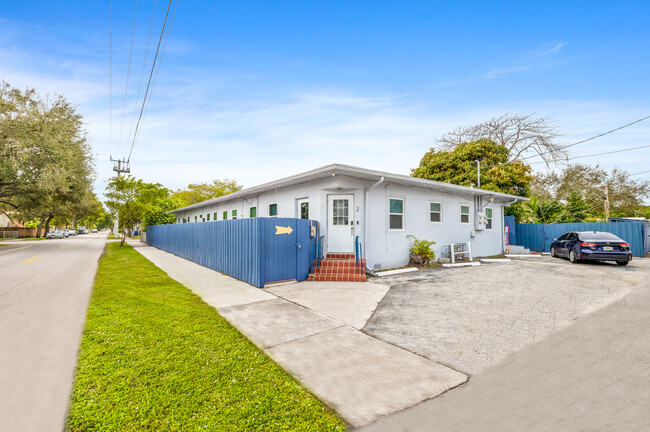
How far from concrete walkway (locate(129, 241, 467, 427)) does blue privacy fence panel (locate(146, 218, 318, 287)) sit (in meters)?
0.86

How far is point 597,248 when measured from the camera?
1119cm

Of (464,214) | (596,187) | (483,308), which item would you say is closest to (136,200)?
(464,214)

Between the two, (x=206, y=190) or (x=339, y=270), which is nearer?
(x=339, y=270)

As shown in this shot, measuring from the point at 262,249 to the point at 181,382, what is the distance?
4774 millimetres

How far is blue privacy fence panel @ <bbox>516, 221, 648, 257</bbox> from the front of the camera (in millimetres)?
14578

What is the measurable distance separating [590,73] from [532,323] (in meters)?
16.1

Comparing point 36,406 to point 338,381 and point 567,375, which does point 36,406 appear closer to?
point 338,381

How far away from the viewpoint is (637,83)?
14.4m

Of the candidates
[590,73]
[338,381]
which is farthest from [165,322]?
[590,73]

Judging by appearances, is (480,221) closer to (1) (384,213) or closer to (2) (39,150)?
Answer: (1) (384,213)

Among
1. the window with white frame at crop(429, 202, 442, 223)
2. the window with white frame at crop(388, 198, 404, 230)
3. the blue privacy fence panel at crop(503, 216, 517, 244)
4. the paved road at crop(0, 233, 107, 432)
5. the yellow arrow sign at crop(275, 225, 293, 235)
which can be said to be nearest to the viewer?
the paved road at crop(0, 233, 107, 432)

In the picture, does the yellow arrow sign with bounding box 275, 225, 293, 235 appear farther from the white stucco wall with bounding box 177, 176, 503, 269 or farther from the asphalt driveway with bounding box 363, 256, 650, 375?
→ the asphalt driveway with bounding box 363, 256, 650, 375

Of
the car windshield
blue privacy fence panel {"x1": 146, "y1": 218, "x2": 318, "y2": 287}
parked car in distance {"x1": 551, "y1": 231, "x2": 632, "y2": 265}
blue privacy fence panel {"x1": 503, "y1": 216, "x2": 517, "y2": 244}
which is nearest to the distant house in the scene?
blue privacy fence panel {"x1": 146, "y1": 218, "x2": 318, "y2": 287}

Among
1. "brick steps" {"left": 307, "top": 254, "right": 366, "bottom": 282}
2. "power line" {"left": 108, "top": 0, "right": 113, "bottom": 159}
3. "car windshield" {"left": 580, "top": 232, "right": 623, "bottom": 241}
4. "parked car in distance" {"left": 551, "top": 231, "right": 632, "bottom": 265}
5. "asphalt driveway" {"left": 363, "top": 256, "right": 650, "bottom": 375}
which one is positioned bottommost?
"asphalt driveway" {"left": 363, "top": 256, "right": 650, "bottom": 375}
